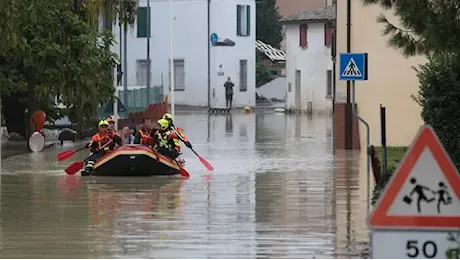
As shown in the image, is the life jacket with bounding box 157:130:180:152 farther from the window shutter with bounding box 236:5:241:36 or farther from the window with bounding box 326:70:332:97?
the window shutter with bounding box 236:5:241:36

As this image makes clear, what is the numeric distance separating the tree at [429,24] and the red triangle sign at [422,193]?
372 cm

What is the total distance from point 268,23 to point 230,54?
15.9m

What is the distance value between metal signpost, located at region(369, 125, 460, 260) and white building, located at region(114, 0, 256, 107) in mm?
63627

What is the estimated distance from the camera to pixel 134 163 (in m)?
23.7

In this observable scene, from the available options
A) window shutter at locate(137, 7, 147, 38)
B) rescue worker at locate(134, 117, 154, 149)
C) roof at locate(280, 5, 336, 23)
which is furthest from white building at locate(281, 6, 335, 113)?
rescue worker at locate(134, 117, 154, 149)

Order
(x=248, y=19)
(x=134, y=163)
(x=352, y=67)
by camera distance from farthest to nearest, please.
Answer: (x=248, y=19), (x=134, y=163), (x=352, y=67)

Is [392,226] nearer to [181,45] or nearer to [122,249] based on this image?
[122,249]

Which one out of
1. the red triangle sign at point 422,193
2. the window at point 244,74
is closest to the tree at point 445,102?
the red triangle sign at point 422,193

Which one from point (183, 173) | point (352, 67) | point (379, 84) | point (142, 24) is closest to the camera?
point (352, 67)

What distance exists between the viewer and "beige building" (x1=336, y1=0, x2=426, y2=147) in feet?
104

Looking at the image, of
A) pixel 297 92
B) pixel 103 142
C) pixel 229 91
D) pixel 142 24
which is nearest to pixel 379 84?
pixel 103 142

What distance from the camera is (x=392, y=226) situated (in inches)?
255

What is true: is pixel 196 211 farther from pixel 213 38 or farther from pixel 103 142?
pixel 213 38

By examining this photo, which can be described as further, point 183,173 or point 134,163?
point 183,173
